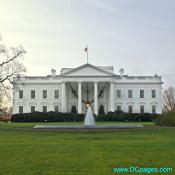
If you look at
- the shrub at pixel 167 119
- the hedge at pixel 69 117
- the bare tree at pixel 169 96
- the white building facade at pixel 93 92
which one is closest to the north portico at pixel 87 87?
the white building facade at pixel 93 92

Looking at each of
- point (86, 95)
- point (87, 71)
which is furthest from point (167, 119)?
point (86, 95)

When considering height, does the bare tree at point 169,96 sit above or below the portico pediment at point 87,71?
below

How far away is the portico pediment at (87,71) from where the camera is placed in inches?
3457

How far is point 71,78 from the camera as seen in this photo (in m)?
88.2

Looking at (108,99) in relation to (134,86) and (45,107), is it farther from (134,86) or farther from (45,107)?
(45,107)

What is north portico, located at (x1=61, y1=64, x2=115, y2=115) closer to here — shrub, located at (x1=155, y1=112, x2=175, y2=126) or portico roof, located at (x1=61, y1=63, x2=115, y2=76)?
portico roof, located at (x1=61, y1=63, x2=115, y2=76)

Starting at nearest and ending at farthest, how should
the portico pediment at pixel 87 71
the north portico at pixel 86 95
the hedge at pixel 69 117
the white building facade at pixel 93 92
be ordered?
the hedge at pixel 69 117
the portico pediment at pixel 87 71
the north portico at pixel 86 95
the white building facade at pixel 93 92

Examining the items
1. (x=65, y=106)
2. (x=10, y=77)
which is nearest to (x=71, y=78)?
(x=65, y=106)

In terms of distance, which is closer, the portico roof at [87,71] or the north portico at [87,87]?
the portico roof at [87,71]

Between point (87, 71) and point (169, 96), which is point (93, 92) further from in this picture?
point (169, 96)

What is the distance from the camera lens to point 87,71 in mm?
88188

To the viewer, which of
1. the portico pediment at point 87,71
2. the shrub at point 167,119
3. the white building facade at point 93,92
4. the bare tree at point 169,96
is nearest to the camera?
the shrub at point 167,119

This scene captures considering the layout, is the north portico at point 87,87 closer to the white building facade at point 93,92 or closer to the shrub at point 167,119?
the white building facade at point 93,92

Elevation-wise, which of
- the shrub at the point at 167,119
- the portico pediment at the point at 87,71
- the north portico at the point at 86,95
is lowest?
the shrub at the point at 167,119
